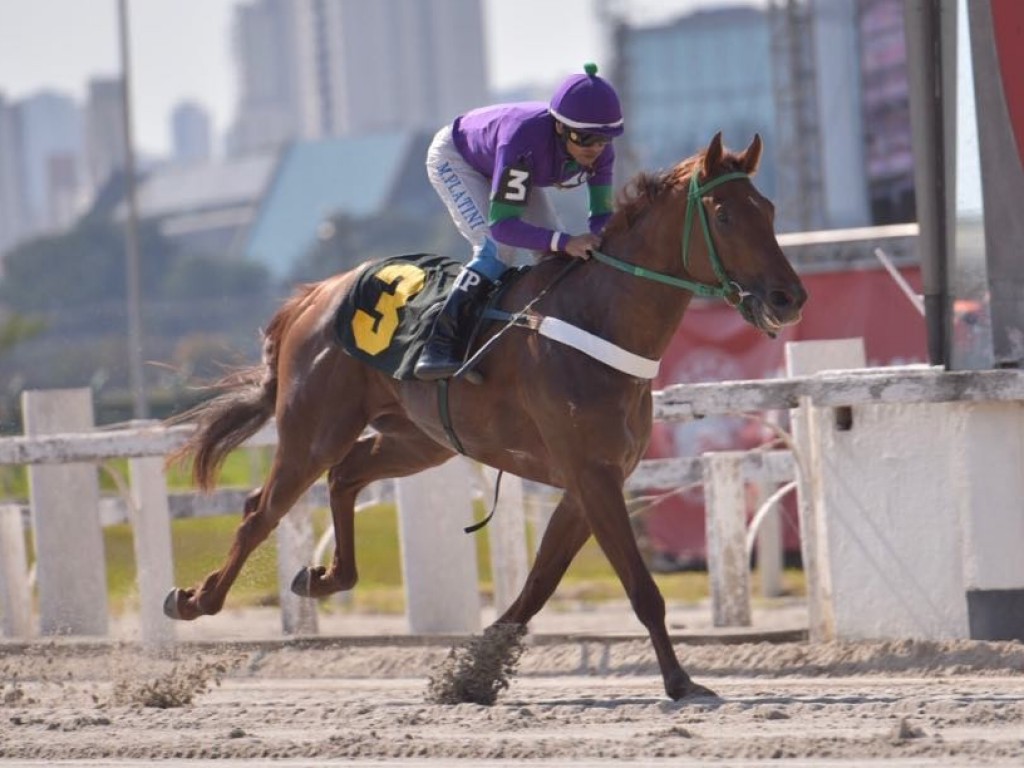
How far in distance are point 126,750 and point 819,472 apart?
143 inches

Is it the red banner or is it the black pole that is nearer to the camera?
the black pole

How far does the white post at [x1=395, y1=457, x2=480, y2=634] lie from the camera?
10203 millimetres

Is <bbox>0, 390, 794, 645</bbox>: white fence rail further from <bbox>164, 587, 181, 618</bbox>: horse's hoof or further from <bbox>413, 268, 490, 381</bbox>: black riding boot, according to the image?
<bbox>413, 268, 490, 381</bbox>: black riding boot

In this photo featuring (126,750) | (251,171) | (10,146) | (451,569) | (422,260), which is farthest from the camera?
(10,146)

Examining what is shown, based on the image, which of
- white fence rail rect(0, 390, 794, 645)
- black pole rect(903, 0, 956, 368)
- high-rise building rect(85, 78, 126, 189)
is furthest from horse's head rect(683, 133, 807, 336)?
high-rise building rect(85, 78, 126, 189)

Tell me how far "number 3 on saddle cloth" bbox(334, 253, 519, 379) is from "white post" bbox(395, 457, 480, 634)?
158cm

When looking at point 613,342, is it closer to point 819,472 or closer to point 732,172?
point 732,172

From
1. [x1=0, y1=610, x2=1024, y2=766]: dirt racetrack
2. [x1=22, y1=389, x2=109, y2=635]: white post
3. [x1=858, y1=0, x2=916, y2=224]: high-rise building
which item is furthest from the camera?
[x1=858, y1=0, x2=916, y2=224]: high-rise building

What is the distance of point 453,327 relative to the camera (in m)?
8.12

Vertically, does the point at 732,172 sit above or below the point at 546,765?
above

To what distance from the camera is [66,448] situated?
412 inches

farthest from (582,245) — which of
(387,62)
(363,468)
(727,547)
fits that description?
(387,62)

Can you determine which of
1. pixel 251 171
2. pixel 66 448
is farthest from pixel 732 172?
pixel 251 171

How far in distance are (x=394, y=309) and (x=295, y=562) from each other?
2270 mm
